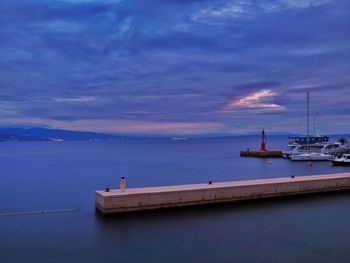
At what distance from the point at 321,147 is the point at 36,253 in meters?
80.3

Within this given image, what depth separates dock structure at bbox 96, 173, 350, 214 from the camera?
2375cm

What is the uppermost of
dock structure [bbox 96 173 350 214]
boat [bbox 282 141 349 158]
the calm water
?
boat [bbox 282 141 349 158]

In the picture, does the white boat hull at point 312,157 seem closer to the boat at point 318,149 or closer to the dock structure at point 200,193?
the boat at point 318,149

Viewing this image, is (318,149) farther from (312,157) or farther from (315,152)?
(312,157)

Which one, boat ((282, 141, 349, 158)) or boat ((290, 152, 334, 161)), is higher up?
boat ((282, 141, 349, 158))

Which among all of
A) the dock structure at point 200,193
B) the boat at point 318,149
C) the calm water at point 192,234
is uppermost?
the boat at point 318,149

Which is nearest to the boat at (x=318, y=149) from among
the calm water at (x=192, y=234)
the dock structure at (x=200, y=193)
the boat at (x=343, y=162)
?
the boat at (x=343, y=162)

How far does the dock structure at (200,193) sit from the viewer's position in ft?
77.9

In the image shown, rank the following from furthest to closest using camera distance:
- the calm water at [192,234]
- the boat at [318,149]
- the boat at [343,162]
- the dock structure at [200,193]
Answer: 1. the boat at [318,149]
2. the boat at [343,162]
3. the dock structure at [200,193]
4. the calm water at [192,234]

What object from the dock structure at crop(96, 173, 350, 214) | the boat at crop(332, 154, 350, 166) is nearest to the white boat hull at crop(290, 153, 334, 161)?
the boat at crop(332, 154, 350, 166)

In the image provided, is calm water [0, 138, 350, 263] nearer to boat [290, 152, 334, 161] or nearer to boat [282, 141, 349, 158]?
boat [290, 152, 334, 161]

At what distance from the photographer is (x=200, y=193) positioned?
26.0 metres

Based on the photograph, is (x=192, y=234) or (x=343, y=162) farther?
(x=343, y=162)

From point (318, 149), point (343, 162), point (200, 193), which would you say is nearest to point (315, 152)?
point (318, 149)
